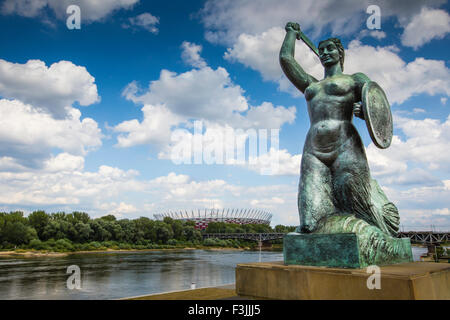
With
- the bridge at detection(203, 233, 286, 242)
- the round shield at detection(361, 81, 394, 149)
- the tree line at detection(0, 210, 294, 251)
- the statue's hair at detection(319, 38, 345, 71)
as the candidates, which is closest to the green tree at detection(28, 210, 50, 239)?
the tree line at detection(0, 210, 294, 251)

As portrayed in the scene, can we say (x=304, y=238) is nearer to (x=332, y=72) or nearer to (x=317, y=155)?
(x=317, y=155)

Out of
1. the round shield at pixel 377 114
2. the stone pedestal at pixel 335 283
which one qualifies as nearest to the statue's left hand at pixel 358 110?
the round shield at pixel 377 114

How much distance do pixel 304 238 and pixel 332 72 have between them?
116 inches

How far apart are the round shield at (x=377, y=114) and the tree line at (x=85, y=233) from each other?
46364mm

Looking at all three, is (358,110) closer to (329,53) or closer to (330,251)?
(329,53)

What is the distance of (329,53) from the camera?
19.1ft

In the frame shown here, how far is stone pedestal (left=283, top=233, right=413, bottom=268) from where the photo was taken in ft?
14.4

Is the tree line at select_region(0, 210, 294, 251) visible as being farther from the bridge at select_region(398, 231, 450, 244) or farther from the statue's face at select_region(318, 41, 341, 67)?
the statue's face at select_region(318, 41, 341, 67)

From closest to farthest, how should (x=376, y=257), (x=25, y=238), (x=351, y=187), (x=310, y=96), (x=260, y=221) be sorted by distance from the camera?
(x=376, y=257)
(x=351, y=187)
(x=310, y=96)
(x=25, y=238)
(x=260, y=221)

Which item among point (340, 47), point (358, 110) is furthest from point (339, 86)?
point (340, 47)

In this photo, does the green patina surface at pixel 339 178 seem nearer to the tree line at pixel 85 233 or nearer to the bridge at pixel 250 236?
the tree line at pixel 85 233

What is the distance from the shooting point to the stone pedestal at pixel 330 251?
4.39 meters
